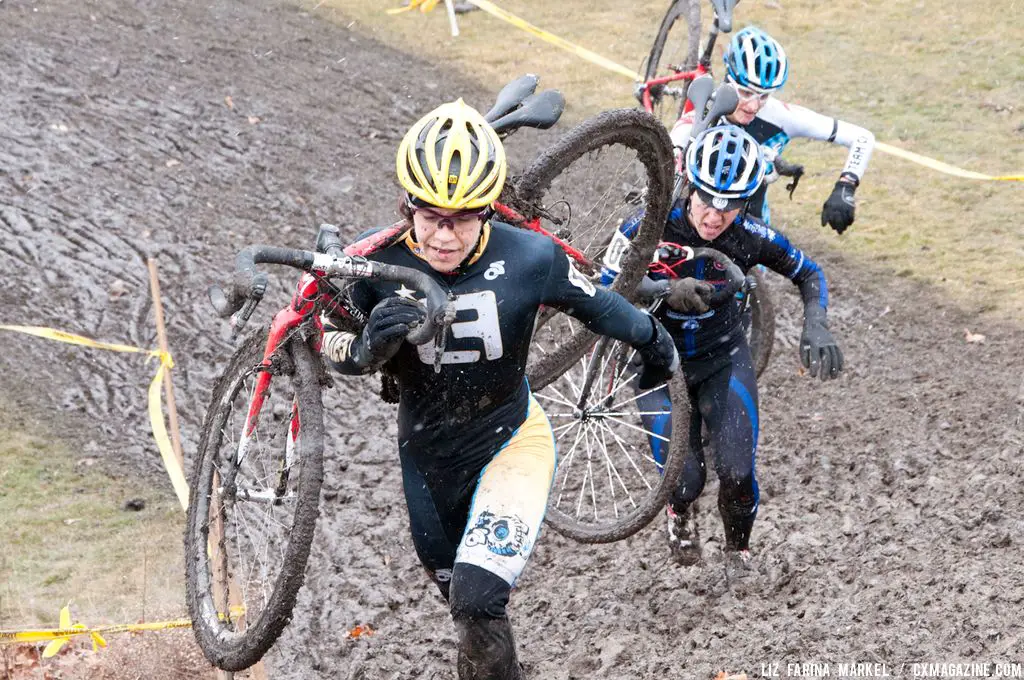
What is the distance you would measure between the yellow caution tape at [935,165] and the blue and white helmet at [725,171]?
7.30 meters

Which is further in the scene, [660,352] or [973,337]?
[973,337]

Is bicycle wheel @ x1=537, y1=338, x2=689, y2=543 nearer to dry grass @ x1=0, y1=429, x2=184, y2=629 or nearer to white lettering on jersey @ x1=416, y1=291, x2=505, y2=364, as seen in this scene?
white lettering on jersey @ x1=416, y1=291, x2=505, y2=364

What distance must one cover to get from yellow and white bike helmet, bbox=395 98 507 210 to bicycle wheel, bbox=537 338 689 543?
254cm

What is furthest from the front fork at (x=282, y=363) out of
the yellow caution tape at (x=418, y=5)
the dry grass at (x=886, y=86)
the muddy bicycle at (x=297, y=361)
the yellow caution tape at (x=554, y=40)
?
the yellow caution tape at (x=418, y=5)

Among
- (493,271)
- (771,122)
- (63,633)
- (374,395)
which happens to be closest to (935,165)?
(771,122)

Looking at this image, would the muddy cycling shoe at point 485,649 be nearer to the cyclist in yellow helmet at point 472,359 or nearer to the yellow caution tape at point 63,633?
the cyclist in yellow helmet at point 472,359

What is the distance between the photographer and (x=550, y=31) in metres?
17.9

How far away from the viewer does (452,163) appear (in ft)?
15.8

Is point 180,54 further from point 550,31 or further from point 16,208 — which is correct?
point 550,31

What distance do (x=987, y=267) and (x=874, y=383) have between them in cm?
256

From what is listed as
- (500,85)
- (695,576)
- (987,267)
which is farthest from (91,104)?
(987,267)

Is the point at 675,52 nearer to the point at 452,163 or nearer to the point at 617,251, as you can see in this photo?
the point at 617,251

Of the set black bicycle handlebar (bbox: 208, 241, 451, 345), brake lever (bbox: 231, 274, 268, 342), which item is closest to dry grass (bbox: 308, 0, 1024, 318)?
black bicycle handlebar (bbox: 208, 241, 451, 345)

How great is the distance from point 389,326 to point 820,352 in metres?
3.32
